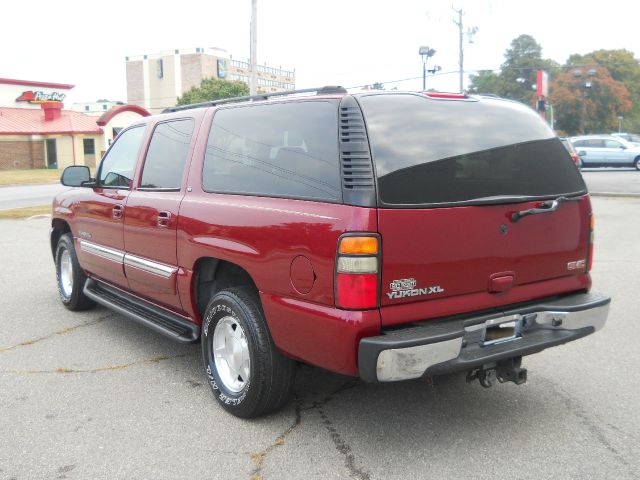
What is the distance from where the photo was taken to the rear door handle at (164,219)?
14.4 feet

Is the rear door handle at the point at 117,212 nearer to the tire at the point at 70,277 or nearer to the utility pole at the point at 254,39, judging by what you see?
the tire at the point at 70,277

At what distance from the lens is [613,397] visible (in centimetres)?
413

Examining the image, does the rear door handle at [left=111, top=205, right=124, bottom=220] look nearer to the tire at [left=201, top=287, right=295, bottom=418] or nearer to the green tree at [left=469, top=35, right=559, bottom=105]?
the tire at [left=201, top=287, right=295, bottom=418]

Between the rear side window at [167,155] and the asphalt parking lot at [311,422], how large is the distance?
140 centimetres

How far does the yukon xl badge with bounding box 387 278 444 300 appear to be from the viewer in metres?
3.15

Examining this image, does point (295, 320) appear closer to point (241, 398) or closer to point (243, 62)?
point (241, 398)

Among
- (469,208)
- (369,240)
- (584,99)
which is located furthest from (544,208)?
(584,99)

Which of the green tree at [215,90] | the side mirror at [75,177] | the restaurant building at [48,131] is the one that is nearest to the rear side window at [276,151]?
the side mirror at [75,177]

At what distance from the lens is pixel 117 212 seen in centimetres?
512

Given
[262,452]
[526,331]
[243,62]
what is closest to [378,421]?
[262,452]

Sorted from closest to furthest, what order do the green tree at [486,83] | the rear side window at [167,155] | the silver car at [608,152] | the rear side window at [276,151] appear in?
1. the rear side window at [276,151]
2. the rear side window at [167,155]
3. the silver car at [608,152]
4. the green tree at [486,83]

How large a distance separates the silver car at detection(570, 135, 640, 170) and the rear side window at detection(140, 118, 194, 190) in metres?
30.5

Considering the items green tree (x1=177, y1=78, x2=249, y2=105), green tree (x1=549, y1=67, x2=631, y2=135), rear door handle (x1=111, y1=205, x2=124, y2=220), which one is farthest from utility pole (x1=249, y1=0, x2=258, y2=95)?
green tree (x1=549, y1=67, x2=631, y2=135)

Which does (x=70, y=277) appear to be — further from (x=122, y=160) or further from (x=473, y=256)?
(x=473, y=256)
